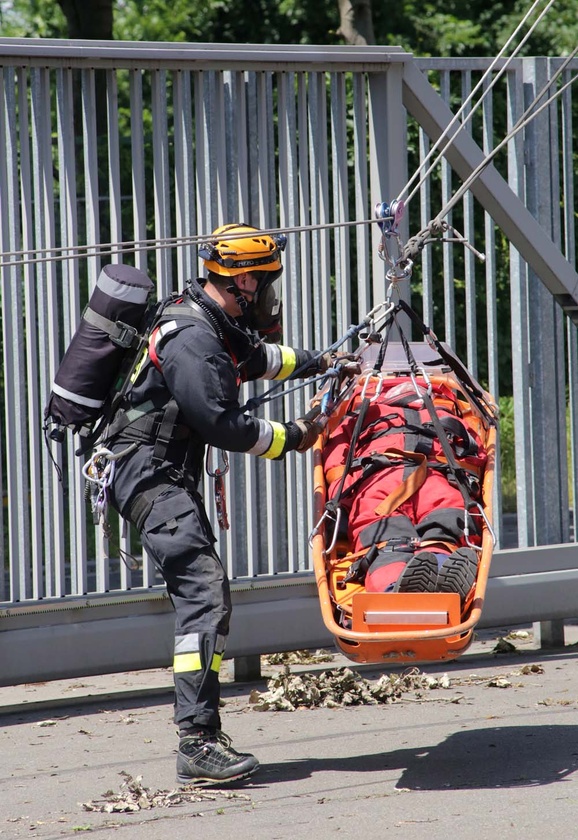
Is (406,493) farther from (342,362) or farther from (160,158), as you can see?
(160,158)

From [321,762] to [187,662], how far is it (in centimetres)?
84

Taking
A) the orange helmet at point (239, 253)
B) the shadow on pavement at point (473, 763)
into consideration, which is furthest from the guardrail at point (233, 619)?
the orange helmet at point (239, 253)

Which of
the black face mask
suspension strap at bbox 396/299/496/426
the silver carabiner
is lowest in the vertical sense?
the silver carabiner

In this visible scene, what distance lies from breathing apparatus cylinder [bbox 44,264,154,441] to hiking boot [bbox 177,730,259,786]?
1.42m

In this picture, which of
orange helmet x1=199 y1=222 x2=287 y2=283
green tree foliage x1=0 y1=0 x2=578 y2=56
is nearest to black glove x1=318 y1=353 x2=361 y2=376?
orange helmet x1=199 y1=222 x2=287 y2=283

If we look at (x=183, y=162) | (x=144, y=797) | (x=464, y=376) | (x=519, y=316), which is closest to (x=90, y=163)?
(x=183, y=162)

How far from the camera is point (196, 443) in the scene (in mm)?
5406

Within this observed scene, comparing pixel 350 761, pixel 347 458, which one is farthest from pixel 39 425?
pixel 350 761

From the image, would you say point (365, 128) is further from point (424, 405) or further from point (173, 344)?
point (173, 344)

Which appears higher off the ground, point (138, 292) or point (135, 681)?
point (138, 292)

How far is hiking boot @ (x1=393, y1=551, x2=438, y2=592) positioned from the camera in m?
5.04

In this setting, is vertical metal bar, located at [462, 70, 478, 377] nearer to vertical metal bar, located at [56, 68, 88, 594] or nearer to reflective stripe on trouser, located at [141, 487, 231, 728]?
vertical metal bar, located at [56, 68, 88, 594]

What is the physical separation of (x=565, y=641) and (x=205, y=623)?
339 centimetres

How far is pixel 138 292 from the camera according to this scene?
534cm
